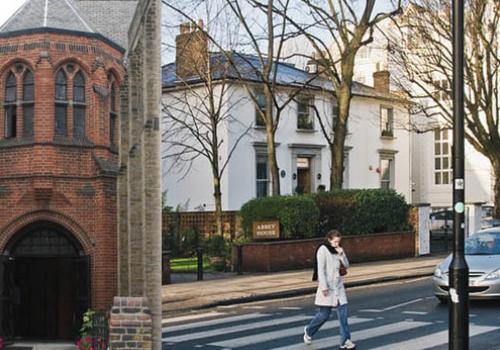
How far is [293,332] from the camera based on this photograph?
45.7 feet

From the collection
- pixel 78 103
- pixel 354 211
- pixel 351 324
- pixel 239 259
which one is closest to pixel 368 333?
pixel 351 324

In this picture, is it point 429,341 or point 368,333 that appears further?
point 368,333

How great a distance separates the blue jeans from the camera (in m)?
12.0

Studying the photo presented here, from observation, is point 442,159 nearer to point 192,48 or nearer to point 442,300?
point 192,48

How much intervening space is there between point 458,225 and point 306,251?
17160mm

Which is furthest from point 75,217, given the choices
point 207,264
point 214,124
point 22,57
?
point 214,124

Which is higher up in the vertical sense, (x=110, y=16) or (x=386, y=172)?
(x=110, y=16)

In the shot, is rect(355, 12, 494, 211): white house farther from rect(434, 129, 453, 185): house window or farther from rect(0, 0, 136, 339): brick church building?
rect(0, 0, 136, 339): brick church building

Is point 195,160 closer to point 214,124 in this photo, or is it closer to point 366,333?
point 214,124

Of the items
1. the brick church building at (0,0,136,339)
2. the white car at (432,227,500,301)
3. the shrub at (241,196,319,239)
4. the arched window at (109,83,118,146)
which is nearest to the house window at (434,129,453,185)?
the shrub at (241,196,319,239)

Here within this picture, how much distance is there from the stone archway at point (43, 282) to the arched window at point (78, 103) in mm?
1466

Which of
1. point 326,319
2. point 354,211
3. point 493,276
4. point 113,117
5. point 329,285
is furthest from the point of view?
point 354,211

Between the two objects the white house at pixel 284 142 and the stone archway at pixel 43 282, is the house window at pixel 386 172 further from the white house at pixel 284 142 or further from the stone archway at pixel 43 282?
the stone archway at pixel 43 282

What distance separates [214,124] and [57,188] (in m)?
19.6
